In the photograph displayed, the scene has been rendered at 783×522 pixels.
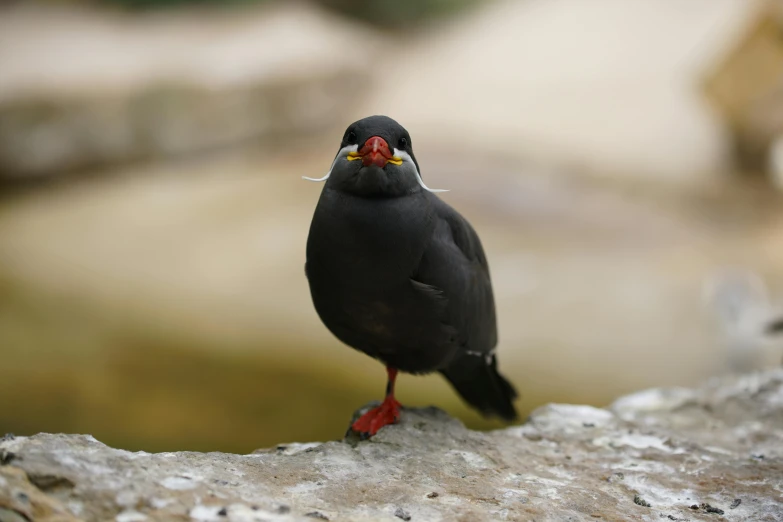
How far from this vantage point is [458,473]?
2.60 meters

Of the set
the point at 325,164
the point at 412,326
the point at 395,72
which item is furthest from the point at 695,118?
the point at 412,326

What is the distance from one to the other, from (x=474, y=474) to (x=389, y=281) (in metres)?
0.72

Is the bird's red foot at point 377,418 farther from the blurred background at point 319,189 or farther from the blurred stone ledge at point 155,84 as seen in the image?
the blurred stone ledge at point 155,84

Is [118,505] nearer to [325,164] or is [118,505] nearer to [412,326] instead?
[412,326]

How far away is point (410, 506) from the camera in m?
2.24

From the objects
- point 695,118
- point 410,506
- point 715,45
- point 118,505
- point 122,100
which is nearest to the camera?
point 118,505

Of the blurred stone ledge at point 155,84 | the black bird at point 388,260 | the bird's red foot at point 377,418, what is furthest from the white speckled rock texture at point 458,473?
the blurred stone ledge at point 155,84

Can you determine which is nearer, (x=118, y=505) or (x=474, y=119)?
(x=118, y=505)

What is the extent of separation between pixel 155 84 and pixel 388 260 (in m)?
7.51

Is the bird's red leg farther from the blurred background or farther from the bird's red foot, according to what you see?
the blurred background

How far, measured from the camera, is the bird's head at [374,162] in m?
2.49

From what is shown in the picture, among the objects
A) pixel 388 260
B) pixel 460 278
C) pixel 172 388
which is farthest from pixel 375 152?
pixel 172 388

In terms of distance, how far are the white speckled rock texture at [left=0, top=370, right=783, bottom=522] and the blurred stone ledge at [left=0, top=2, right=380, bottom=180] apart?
→ 7.20 metres

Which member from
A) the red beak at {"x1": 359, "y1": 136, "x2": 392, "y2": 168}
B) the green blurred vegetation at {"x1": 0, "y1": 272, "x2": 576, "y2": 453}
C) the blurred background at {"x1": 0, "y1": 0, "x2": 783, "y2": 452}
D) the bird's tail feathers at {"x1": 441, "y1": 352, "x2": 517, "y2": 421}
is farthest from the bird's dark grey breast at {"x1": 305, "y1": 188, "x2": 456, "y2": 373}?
the blurred background at {"x1": 0, "y1": 0, "x2": 783, "y2": 452}
